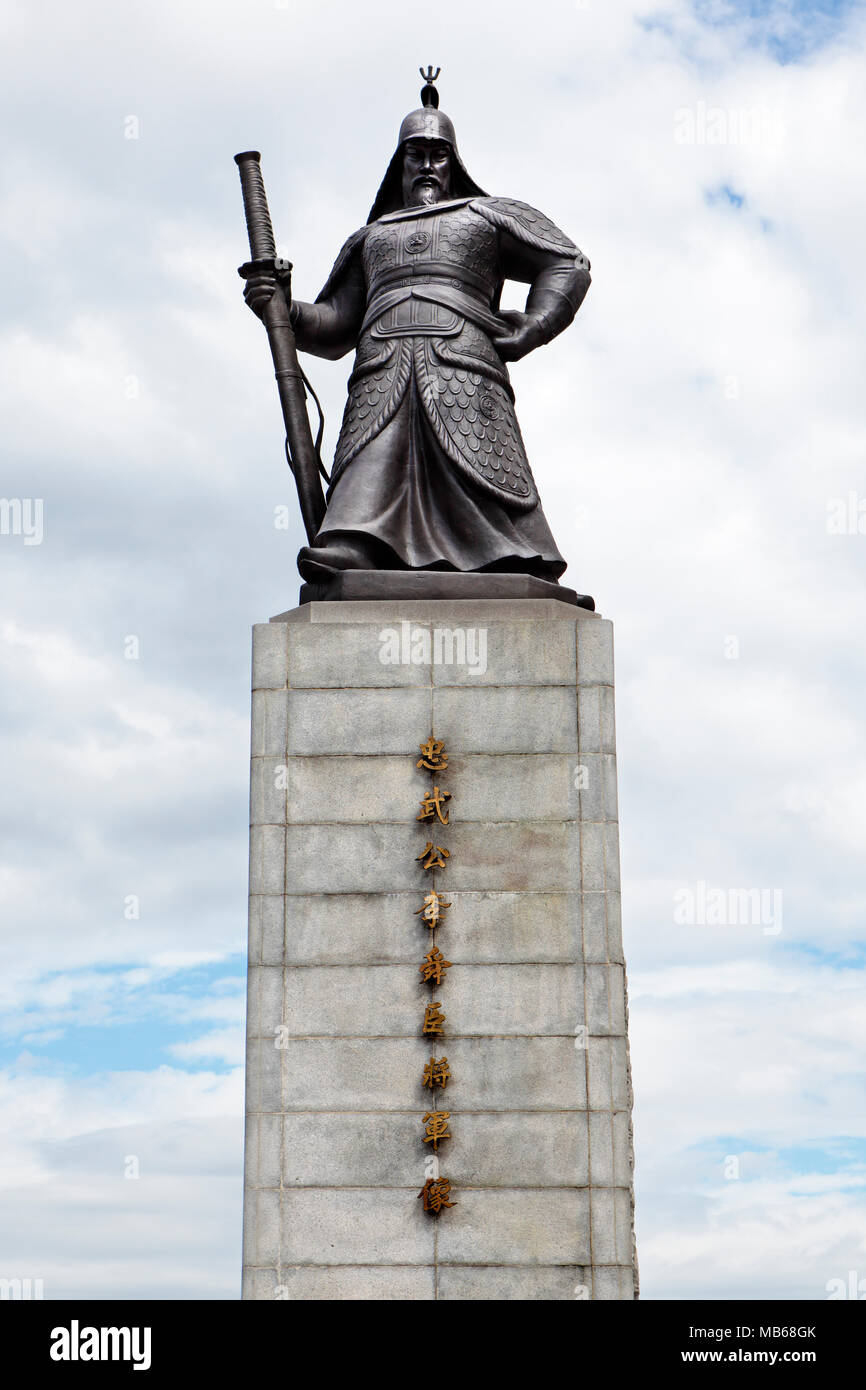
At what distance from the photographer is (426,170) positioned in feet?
40.8

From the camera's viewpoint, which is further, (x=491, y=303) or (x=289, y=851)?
(x=491, y=303)

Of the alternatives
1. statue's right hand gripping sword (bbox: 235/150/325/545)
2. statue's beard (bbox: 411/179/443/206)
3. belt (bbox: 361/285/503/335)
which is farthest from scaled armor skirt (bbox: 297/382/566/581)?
statue's beard (bbox: 411/179/443/206)

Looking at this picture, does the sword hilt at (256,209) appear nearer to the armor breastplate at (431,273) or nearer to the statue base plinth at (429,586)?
the armor breastplate at (431,273)

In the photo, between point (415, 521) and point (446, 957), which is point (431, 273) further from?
point (446, 957)

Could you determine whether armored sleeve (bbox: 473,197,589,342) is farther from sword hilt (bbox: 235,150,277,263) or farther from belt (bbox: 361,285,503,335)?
sword hilt (bbox: 235,150,277,263)

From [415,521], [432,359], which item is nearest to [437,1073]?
[415,521]

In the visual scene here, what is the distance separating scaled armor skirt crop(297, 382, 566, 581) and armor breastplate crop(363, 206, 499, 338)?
1.76ft

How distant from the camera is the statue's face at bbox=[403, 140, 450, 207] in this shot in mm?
12398

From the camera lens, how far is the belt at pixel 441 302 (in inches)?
466

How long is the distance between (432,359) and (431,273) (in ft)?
2.24
